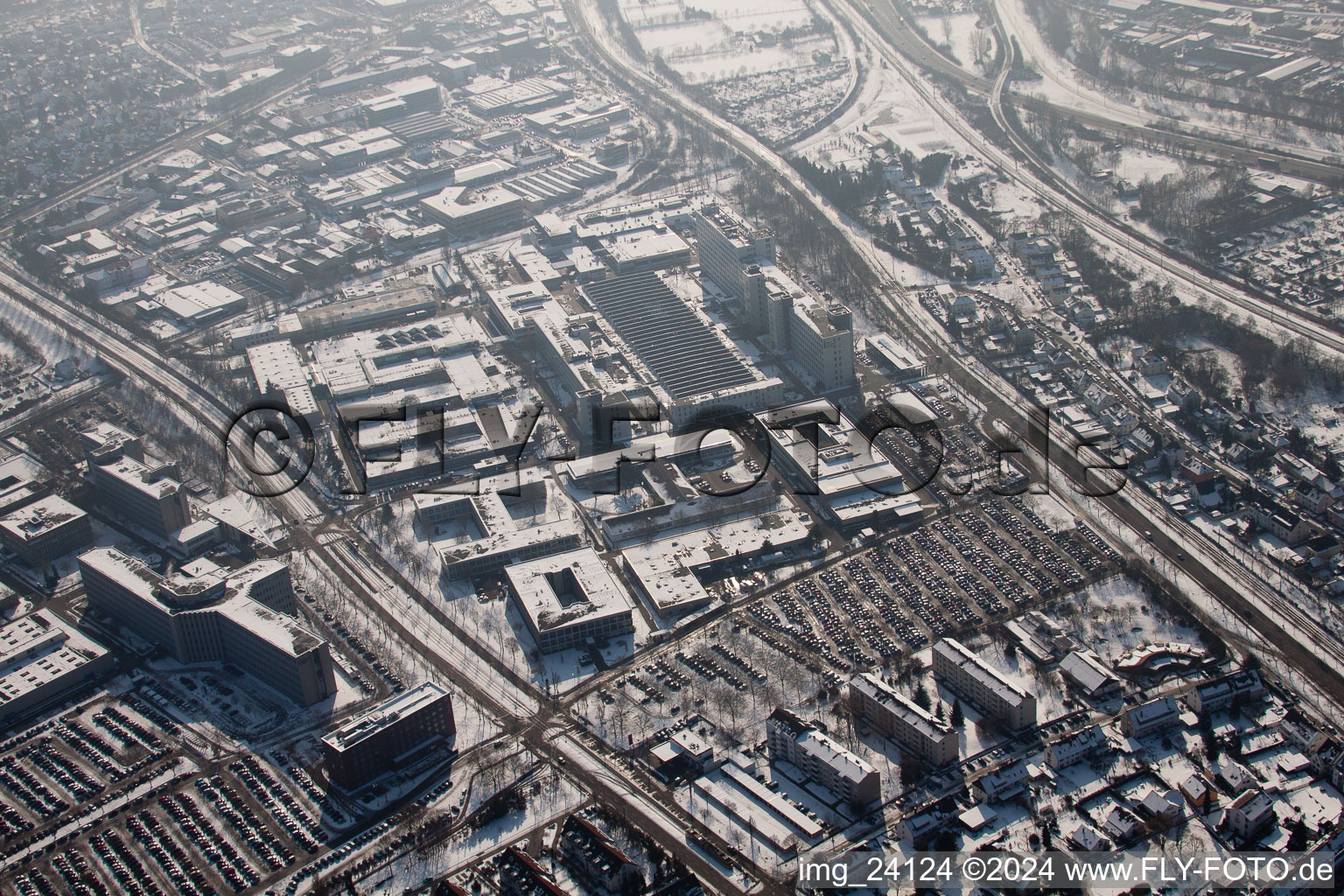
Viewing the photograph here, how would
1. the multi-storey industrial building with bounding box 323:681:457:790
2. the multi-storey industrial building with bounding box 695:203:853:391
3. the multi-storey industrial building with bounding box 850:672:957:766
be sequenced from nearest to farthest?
the multi-storey industrial building with bounding box 850:672:957:766 < the multi-storey industrial building with bounding box 323:681:457:790 < the multi-storey industrial building with bounding box 695:203:853:391

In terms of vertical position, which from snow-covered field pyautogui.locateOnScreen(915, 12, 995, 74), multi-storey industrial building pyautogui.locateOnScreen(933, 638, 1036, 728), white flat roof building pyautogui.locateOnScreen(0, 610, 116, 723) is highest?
snow-covered field pyautogui.locateOnScreen(915, 12, 995, 74)

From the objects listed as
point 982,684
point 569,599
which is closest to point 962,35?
point 569,599

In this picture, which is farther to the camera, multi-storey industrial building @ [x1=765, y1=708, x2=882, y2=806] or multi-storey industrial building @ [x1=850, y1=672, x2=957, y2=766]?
multi-storey industrial building @ [x1=850, y1=672, x2=957, y2=766]

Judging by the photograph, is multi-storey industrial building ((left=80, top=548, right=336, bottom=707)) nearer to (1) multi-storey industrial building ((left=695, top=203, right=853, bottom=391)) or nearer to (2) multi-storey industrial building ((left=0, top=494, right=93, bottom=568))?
(2) multi-storey industrial building ((left=0, top=494, right=93, bottom=568))

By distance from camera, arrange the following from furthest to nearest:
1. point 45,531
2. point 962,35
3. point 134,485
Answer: point 962,35, point 134,485, point 45,531

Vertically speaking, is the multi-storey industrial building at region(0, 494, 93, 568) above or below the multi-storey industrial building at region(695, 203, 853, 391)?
below

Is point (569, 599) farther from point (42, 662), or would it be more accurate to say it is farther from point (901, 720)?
point (42, 662)

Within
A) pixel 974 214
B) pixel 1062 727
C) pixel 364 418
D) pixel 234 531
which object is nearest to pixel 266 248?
pixel 364 418

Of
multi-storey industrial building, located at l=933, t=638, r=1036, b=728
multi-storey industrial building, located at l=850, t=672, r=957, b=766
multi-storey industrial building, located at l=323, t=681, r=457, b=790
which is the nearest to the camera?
multi-storey industrial building, located at l=850, t=672, r=957, b=766

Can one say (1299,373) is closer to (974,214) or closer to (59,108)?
(974,214)

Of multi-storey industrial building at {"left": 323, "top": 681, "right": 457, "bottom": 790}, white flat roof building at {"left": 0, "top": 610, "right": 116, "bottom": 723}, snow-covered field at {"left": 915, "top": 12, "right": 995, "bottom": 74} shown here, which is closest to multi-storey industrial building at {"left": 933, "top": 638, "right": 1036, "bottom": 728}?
multi-storey industrial building at {"left": 323, "top": 681, "right": 457, "bottom": 790}

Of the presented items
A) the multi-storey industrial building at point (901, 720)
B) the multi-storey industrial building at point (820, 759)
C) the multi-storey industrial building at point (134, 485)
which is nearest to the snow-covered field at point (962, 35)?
the multi-storey industrial building at point (134, 485)

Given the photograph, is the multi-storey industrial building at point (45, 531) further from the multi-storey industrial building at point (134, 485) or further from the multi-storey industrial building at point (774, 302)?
the multi-storey industrial building at point (774, 302)
